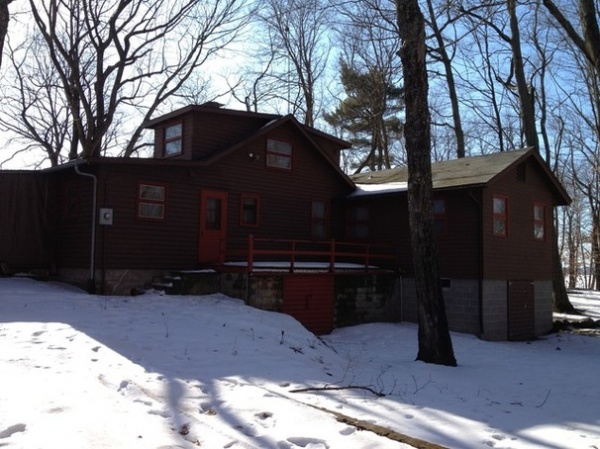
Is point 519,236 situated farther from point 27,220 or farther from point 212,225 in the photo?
point 27,220

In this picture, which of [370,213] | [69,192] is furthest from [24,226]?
[370,213]

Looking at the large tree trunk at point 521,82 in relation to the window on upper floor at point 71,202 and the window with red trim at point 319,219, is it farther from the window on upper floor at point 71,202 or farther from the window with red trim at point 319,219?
the window on upper floor at point 71,202

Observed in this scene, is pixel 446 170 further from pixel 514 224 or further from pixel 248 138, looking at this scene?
pixel 248 138

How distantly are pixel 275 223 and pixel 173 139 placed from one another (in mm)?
4088

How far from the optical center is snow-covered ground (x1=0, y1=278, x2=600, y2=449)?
4.80 meters

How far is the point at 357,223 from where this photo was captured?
19.2 meters

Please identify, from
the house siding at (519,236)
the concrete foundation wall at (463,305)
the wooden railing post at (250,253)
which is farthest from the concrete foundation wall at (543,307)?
the wooden railing post at (250,253)

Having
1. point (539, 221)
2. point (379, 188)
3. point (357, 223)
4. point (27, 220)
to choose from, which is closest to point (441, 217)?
point (379, 188)

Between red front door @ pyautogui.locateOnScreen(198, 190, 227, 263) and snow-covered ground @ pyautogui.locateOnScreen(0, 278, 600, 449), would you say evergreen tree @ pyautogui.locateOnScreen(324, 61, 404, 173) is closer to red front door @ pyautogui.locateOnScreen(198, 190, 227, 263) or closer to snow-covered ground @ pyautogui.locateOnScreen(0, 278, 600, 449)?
red front door @ pyautogui.locateOnScreen(198, 190, 227, 263)

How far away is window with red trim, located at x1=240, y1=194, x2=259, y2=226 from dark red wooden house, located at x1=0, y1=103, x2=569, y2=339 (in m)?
0.04

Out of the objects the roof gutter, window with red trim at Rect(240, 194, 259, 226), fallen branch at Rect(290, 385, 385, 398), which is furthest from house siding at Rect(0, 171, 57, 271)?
fallen branch at Rect(290, 385, 385, 398)

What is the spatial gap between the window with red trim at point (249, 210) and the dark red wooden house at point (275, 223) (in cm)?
4

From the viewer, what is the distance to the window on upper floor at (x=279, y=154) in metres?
17.6

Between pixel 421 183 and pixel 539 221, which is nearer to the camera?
pixel 421 183
